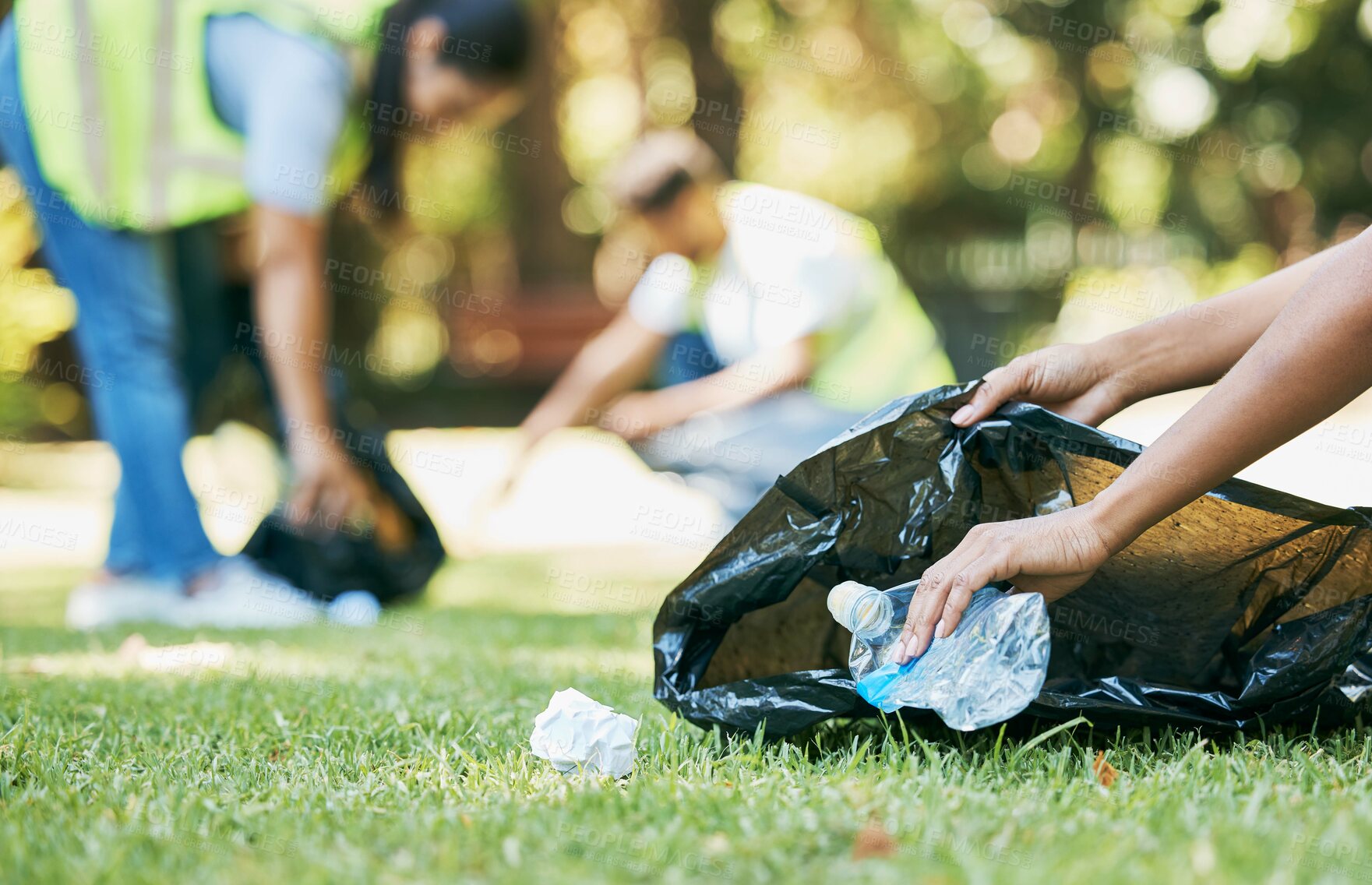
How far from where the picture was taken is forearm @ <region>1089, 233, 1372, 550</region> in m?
1.63

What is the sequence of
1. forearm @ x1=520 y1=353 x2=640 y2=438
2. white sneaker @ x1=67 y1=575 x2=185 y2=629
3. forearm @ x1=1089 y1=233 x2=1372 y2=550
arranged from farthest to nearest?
1. forearm @ x1=520 y1=353 x2=640 y2=438
2. white sneaker @ x1=67 y1=575 x2=185 y2=629
3. forearm @ x1=1089 y1=233 x2=1372 y2=550

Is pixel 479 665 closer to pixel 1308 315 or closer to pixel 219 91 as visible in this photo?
pixel 1308 315

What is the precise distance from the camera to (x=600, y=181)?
20828mm

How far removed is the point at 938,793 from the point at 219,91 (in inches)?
157

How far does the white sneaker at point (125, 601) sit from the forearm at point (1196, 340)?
3682 mm

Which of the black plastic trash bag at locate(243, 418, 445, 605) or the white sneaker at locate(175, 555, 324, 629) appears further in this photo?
the black plastic trash bag at locate(243, 418, 445, 605)

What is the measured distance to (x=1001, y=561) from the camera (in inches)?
68.2

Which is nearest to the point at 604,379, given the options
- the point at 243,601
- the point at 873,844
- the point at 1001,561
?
the point at 243,601

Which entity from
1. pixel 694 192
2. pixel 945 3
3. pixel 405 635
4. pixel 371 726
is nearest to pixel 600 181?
pixel 945 3

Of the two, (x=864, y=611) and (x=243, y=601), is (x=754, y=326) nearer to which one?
(x=243, y=601)

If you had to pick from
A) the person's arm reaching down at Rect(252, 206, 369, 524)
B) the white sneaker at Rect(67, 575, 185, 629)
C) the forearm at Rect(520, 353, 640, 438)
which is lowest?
the white sneaker at Rect(67, 575, 185, 629)

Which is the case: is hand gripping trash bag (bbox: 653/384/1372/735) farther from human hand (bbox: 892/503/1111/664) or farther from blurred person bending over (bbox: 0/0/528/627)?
blurred person bending over (bbox: 0/0/528/627)

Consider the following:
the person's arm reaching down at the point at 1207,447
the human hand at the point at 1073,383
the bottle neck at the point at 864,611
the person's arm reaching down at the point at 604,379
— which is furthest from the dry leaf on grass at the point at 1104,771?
the person's arm reaching down at the point at 604,379

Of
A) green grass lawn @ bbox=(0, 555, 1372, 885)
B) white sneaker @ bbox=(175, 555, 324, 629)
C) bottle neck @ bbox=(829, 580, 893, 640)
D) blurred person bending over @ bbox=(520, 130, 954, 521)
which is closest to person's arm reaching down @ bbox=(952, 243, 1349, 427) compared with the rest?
bottle neck @ bbox=(829, 580, 893, 640)
